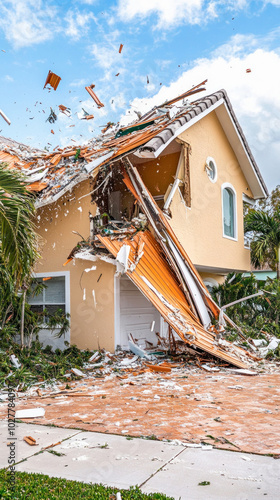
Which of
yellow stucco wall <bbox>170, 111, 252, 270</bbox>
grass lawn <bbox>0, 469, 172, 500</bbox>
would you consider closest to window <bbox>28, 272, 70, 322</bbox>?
yellow stucco wall <bbox>170, 111, 252, 270</bbox>

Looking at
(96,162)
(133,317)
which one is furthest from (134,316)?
(96,162)

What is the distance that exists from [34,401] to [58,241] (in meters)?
5.05

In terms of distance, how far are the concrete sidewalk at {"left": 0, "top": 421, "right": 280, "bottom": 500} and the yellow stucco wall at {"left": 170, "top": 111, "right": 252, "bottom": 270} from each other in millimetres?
7260

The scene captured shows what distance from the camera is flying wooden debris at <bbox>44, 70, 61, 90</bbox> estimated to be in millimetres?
10766

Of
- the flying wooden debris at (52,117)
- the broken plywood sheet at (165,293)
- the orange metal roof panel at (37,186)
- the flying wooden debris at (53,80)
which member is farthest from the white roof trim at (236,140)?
the orange metal roof panel at (37,186)

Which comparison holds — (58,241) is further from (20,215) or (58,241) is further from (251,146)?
(251,146)

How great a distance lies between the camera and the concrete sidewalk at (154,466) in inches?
129

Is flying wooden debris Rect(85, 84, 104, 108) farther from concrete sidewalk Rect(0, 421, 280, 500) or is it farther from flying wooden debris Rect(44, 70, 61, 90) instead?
→ concrete sidewalk Rect(0, 421, 280, 500)

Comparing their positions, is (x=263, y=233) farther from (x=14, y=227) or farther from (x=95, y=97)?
(x=14, y=227)

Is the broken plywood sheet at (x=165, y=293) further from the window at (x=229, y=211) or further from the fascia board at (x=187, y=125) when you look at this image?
the window at (x=229, y=211)

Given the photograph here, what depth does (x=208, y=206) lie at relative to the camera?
13117mm

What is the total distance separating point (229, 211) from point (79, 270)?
6.54 metres

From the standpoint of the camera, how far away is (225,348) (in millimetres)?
9188

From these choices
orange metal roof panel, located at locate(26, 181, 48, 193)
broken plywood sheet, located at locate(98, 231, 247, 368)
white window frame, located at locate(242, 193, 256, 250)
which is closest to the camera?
broken plywood sheet, located at locate(98, 231, 247, 368)
